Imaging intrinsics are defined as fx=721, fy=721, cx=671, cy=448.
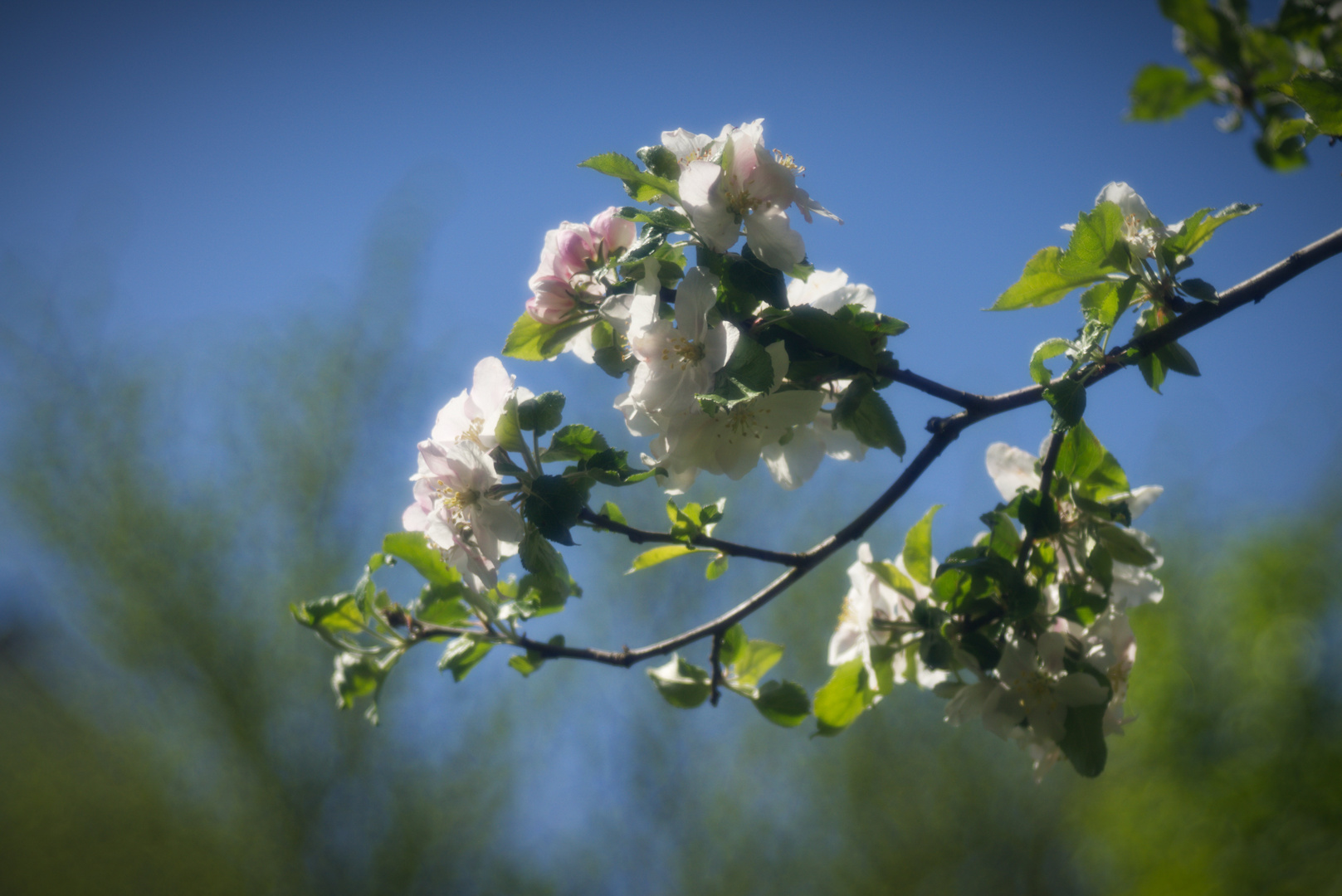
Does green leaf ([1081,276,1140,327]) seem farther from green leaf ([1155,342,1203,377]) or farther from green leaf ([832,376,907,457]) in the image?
green leaf ([832,376,907,457])

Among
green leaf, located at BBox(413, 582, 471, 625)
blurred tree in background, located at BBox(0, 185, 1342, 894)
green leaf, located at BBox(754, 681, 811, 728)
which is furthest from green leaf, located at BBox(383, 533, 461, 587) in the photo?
blurred tree in background, located at BBox(0, 185, 1342, 894)

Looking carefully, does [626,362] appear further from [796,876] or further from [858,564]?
[796,876]

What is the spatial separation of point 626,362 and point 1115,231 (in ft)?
1.42

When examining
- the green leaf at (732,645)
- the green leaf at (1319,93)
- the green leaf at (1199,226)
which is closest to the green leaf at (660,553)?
the green leaf at (732,645)

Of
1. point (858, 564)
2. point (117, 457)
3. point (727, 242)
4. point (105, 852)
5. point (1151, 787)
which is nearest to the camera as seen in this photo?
point (727, 242)

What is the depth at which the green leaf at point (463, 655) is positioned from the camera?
79 cm

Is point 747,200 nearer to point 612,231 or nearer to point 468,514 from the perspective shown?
point 612,231

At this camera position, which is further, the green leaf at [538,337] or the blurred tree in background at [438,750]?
the blurred tree in background at [438,750]

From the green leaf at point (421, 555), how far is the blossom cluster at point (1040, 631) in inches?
18.4

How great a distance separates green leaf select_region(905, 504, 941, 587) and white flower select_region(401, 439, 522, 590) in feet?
1.42

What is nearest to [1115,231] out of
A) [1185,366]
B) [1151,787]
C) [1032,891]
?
[1185,366]

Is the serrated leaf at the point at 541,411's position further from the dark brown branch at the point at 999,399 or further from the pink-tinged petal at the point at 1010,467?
the pink-tinged petal at the point at 1010,467

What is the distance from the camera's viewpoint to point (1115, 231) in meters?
0.61

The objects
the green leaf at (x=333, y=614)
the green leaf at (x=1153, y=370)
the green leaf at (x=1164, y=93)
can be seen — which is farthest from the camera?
the green leaf at (x=333, y=614)
